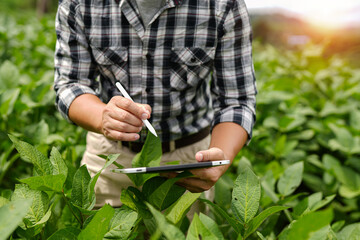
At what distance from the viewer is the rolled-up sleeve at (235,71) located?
4.64 ft

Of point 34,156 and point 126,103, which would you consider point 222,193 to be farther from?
point 34,156

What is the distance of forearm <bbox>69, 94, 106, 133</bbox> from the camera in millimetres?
1235

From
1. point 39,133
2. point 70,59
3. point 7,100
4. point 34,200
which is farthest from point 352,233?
point 7,100

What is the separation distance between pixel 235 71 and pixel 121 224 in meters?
0.83

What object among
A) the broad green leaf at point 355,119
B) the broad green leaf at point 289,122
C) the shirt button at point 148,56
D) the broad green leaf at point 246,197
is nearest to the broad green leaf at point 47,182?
the broad green leaf at point 246,197

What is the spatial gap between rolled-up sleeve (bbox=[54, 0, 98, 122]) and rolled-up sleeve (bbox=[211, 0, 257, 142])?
1.71 feet

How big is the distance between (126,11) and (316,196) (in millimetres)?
1011

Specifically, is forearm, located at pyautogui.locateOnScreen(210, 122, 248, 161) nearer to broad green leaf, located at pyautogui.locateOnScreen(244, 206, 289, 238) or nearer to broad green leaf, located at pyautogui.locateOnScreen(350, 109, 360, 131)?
broad green leaf, located at pyautogui.locateOnScreen(244, 206, 289, 238)

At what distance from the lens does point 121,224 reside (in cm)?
90

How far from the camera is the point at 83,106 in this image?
131 centimetres

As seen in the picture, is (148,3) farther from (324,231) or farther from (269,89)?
(269,89)

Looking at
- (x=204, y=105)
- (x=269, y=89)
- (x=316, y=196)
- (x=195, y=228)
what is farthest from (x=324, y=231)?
(x=269, y=89)

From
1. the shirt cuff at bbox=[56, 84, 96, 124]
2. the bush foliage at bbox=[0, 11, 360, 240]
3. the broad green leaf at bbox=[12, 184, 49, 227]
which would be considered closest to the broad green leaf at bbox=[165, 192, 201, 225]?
Result: the bush foliage at bbox=[0, 11, 360, 240]

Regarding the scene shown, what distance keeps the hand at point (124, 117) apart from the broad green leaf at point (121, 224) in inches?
9.8
